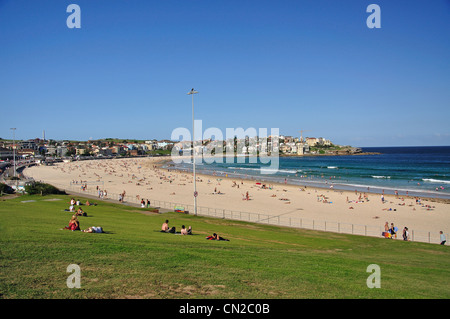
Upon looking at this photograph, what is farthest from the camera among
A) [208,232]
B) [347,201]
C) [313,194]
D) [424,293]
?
[313,194]

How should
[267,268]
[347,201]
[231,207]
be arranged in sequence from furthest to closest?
[347,201] → [231,207] → [267,268]

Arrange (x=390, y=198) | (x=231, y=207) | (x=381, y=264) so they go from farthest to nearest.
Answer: (x=390, y=198) < (x=231, y=207) < (x=381, y=264)

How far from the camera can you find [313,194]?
1827 inches

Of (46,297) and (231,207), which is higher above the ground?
(46,297)

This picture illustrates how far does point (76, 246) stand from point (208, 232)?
843 cm

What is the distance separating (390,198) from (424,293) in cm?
3859

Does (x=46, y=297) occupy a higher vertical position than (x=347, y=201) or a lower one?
higher

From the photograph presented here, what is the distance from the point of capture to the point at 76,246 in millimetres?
9648
